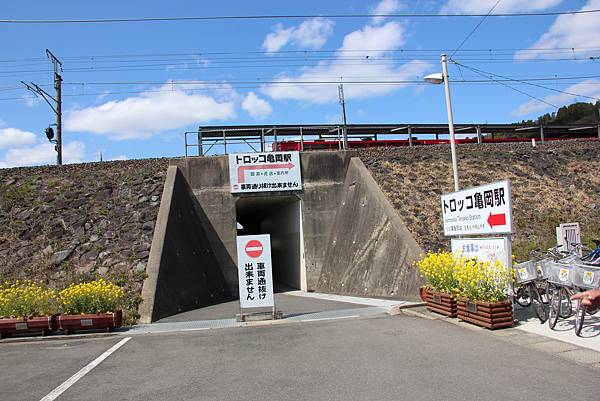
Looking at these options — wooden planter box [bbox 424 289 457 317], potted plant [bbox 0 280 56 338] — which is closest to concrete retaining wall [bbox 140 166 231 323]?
potted plant [bbox 0 280 56 338]

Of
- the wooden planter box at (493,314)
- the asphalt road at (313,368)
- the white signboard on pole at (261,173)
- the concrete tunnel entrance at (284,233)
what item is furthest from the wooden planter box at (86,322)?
the concrete tunnel entrance at (284,233)

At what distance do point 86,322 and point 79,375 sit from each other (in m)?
4.03

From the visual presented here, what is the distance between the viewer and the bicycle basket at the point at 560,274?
7.85 m

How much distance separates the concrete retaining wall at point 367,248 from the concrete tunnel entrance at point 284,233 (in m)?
1.92

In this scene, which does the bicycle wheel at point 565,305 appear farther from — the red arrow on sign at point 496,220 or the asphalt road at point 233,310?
the asphalt road at point 233,310

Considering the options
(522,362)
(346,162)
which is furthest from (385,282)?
(522,362)

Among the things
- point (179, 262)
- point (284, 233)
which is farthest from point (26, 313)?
point (284, 233)

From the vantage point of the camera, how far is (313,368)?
6.65 m

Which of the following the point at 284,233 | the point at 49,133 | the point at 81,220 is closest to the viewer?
the point at 81,220

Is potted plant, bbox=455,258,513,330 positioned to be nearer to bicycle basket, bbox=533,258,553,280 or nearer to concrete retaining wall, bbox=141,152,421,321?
bicycle basket, bbox=533,258,553,280

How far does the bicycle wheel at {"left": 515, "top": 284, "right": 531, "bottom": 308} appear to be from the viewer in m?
9.27

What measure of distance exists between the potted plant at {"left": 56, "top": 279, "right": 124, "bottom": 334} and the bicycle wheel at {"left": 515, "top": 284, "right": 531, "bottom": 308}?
8951 mm

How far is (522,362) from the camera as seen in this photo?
6.27 m

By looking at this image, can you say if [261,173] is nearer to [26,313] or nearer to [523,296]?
[26,313]
